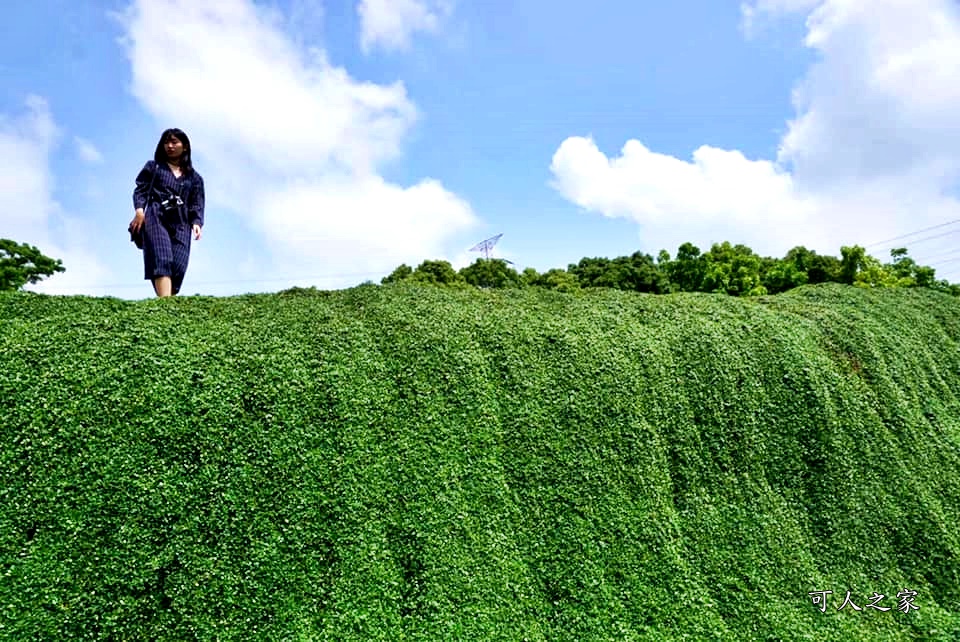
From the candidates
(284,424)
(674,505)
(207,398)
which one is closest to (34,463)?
(207,398)

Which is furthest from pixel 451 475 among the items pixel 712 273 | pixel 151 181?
pixel 712 273

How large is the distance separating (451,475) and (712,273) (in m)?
7.21

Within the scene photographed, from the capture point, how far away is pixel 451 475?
3.74 m

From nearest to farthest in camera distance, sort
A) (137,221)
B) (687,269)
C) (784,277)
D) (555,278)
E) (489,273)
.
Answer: (137,221) < (784,277) < (687,269) < (555,278) < (489,273)

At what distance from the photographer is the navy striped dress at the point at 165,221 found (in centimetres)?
485

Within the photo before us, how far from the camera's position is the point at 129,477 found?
124 inches

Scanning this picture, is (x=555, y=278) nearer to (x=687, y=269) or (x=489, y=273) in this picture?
(x=489, y=273)

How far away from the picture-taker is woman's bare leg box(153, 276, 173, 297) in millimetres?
4824

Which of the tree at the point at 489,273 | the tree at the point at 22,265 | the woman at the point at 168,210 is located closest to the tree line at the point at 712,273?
the tree at the point at 489,273

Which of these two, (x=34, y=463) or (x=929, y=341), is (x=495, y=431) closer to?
(x=34, y=463)

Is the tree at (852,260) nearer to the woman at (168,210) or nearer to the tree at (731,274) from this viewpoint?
the tree at (731,274)

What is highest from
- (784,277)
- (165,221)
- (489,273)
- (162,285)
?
(489,273)

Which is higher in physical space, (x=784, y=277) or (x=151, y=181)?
(x=151, y=181)

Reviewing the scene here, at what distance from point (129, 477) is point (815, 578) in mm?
4545
